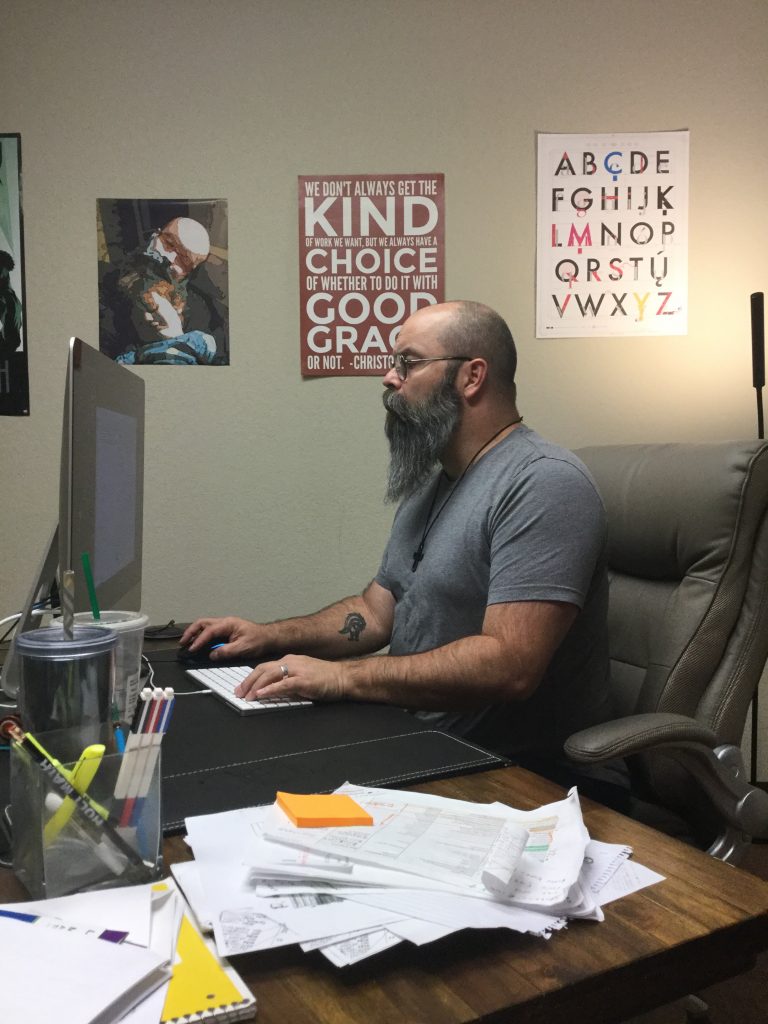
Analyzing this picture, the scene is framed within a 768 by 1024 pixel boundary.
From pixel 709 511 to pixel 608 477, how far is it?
0.85 feet

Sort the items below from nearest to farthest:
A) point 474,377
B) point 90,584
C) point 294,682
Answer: point 90,584 < point 294,682 < point 474,377

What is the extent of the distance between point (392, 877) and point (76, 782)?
0.81 feet

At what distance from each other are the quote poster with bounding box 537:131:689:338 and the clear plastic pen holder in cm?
189

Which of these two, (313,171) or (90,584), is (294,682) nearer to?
(90,584)

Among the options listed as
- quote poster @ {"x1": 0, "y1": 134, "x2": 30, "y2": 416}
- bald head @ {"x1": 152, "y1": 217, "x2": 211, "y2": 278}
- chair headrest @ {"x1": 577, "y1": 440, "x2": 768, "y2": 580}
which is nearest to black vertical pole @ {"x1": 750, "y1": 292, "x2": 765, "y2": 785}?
chair headrest @ {"x1": 577, "y1": 440, "x2": 768, "y2": 580}

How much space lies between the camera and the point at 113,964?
19.6 inches

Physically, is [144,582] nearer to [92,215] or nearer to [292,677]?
[92,215]

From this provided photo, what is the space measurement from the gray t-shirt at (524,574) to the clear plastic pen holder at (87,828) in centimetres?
77

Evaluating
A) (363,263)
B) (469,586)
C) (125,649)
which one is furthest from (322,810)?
(363,263)

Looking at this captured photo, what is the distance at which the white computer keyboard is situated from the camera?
111 cm

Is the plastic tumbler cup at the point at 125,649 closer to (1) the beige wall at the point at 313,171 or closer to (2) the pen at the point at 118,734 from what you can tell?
(2) the pen at the point at 118,734

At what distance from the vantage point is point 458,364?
1.61 metres

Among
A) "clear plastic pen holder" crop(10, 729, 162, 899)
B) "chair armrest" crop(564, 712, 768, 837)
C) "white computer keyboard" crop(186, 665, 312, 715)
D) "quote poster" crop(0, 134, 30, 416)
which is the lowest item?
"chair armrest" crop(564, 712, 768, 837)

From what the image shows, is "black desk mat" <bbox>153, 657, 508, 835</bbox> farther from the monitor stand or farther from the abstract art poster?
the abstract art poster
